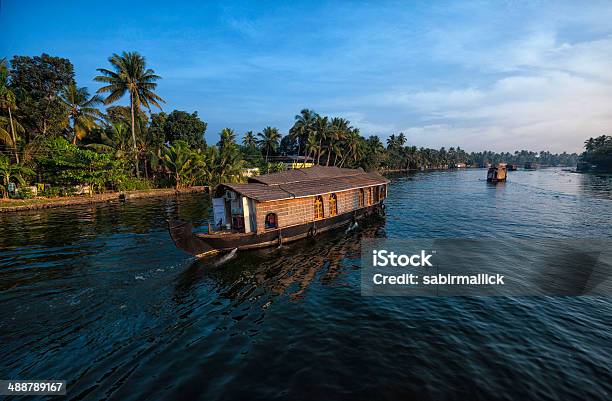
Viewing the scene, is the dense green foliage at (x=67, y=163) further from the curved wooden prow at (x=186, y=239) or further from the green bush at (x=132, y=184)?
the curved wooden prow at (x=186, y=239)

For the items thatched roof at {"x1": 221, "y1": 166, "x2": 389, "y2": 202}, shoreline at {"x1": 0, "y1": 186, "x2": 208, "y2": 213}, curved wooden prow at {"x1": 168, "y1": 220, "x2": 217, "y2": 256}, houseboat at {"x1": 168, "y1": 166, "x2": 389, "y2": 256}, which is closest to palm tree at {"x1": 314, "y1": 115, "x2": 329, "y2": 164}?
shoreline at {"x1": 0, "y1": 186, "x2": 208, "y2": 213}

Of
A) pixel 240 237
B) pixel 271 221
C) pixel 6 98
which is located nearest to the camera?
pixel 240 237

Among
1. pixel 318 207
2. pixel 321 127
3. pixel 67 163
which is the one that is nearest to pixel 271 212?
pixel 318 207

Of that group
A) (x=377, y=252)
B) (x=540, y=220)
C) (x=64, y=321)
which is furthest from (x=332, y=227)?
(x=540, y=220)

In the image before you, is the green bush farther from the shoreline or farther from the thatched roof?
the thatched roof

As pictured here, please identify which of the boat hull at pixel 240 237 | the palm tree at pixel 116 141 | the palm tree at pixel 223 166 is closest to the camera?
the boat hull at pixel 240 237

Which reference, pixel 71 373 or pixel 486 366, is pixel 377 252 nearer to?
pixel 486 366

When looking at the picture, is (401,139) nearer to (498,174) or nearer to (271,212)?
(498,174)

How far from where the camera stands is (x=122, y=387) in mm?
6566

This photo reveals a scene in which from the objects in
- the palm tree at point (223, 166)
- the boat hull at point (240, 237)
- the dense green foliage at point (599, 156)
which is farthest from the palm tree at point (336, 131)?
the dense green foliage at point (599, 156)

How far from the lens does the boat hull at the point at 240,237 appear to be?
1380 centimetres

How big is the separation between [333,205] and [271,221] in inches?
235

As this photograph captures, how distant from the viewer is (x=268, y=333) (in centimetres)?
891

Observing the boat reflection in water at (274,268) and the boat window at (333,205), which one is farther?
the boat window at (333,205)
